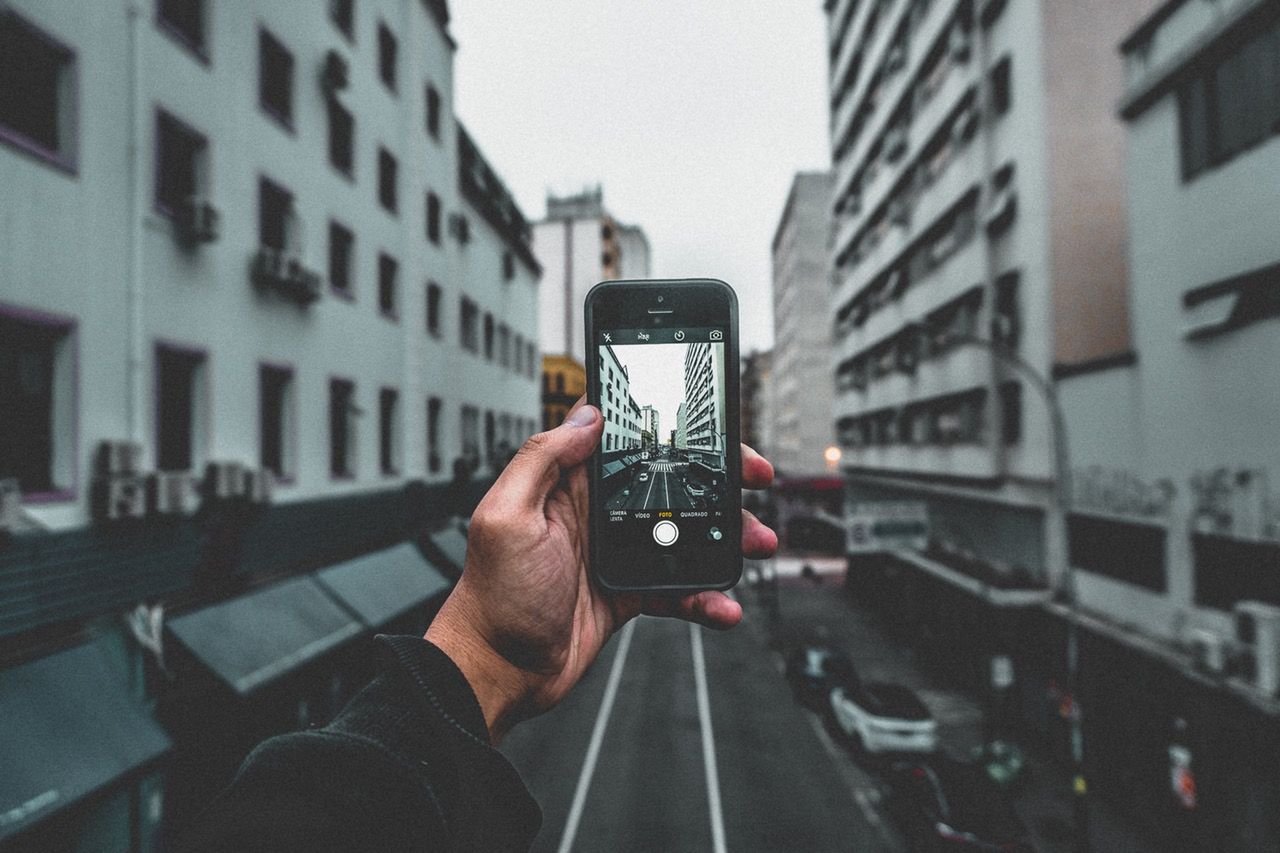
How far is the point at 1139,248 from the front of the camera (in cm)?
1650

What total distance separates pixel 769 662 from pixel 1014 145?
22.0 m

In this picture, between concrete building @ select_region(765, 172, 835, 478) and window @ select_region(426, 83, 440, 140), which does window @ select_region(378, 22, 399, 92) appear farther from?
concrete building @ select_region(765, 172, 835, 478)

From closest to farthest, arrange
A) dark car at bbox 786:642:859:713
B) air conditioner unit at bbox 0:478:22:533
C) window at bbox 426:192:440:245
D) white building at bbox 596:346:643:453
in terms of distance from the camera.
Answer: white building at bbox 596:346:643:453, air conditioner unit at bbox 0:478:22:533, window at bbox 426:192:440:245, dark car at bbox 786:642:859:713

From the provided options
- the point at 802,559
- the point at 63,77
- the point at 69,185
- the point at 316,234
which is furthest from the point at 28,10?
the point at 802,559

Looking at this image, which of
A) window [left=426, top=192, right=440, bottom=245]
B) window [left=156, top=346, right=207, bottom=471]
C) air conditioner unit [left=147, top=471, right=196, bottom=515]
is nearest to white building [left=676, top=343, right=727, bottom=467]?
air conditioner unit [left=147, top=471, right=196, bottom=515]

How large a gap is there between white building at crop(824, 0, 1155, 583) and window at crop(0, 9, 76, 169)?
16.2 m

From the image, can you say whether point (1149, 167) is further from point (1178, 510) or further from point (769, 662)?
point (769, 662)

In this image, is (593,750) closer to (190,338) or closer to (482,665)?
(190,338)

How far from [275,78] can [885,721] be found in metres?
21.4

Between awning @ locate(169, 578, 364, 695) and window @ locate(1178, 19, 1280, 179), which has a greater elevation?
window @ locate(1178, 19, 1280, 179)

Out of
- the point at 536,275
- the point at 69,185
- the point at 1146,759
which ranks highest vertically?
the point at 536,275

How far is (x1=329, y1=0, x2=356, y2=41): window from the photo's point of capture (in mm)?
17438

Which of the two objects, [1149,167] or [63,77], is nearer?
[63,77]

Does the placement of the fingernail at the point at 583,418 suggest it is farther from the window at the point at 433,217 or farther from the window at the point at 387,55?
the window at the point at 433,217
